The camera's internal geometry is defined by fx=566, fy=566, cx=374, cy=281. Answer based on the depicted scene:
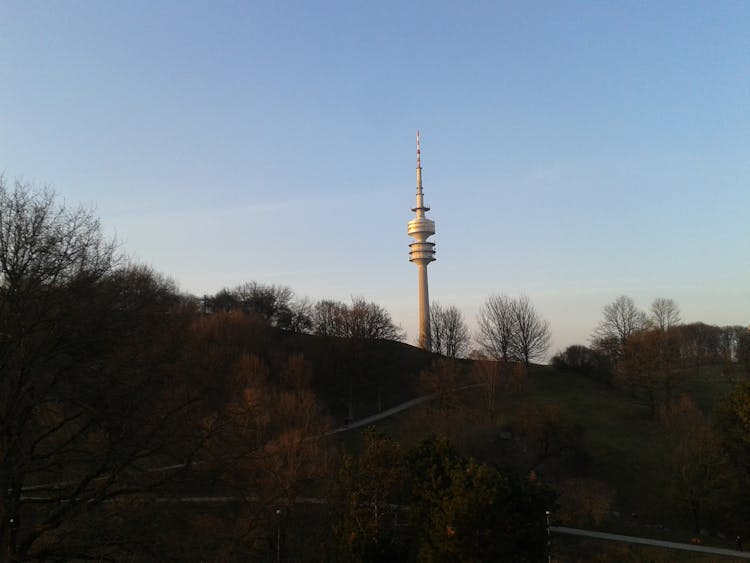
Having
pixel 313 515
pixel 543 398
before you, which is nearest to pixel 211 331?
pixel 313 515

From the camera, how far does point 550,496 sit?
62.2 feet

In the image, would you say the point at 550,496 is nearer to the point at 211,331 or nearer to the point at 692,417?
the point at 692,417

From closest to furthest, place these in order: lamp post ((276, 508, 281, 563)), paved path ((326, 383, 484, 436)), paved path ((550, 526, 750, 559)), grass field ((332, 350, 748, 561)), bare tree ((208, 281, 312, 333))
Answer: lamp post ((276, 508, 281, 563)) → paved path ((550, 526, 750, 559)) → grass field ((332, 350, 748, 561)) → paved path ((326, 383, 484, 436)) → bare tree ((208, 281, 312, 333))

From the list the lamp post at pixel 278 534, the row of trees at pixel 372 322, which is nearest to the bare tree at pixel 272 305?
the row of trees at pixel 372 322

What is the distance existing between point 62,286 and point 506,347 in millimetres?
51489

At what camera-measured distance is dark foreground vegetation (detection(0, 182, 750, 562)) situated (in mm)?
9992

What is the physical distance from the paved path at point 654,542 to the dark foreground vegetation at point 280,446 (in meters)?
0.92

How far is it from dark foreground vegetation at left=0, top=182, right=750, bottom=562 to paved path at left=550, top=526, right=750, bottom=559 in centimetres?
92

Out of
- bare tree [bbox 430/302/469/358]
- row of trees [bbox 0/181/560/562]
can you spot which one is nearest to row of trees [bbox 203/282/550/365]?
bare tree [bbox 430/302/469/358]

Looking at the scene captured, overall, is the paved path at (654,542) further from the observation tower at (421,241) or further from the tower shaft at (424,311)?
the observation tower at (421,241)

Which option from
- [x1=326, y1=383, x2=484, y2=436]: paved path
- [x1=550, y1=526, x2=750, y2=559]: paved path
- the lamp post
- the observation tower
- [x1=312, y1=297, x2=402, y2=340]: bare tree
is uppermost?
the observation tower

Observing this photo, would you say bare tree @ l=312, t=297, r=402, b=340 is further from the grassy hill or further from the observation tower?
the observation tower

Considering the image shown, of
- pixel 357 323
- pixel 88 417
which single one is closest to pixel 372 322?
pixel 357 323

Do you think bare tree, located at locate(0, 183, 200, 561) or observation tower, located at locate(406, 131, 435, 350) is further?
observation tower, located at locate(406, 131, 435, 350)
